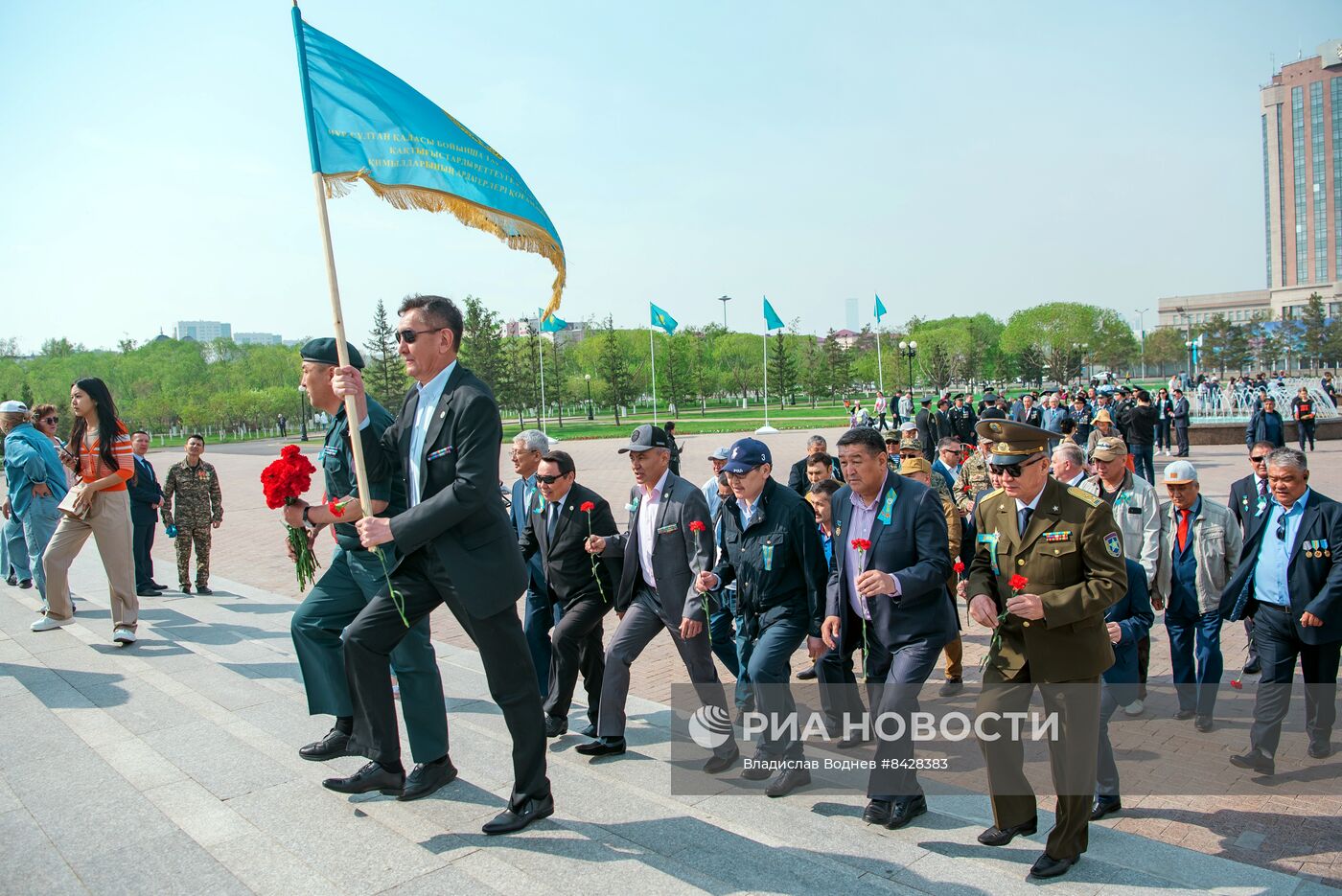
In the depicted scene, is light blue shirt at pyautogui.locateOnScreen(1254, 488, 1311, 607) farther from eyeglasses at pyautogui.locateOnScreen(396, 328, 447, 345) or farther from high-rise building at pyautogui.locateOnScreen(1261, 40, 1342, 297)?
high-rise building at pyautogui.locateOnScreen(1261, 40, 1342, 297)

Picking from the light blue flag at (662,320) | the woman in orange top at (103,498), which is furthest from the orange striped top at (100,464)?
the light blue flag at (662,320)

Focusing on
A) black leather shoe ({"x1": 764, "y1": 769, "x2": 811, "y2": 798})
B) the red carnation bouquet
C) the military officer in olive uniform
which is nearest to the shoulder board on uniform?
the military officer in olive uniform

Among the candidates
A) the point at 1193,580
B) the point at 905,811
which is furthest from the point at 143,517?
the point at 1193,580

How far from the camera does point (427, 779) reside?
4.19 meters

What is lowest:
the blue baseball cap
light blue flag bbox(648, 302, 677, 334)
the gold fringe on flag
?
the blue baseball cap

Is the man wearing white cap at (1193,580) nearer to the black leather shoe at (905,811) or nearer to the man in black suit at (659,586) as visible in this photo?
the black leather shoe at (905,811)

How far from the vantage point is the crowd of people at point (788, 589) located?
147 inches

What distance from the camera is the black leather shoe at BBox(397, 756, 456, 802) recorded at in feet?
13.6

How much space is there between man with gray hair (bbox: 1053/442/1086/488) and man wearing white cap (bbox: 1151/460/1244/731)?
557 mm

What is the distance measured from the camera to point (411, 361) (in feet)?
12.9

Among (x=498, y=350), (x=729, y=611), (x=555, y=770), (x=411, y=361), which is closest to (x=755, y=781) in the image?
(x=555, y=770)

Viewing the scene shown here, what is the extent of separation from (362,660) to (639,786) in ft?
4.97

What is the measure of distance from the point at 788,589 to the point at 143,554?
8895mm

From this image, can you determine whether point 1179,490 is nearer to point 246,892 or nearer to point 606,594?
point 606,594
